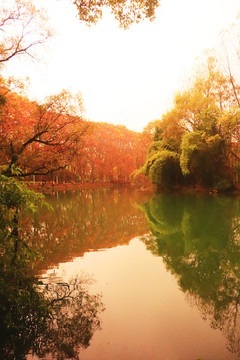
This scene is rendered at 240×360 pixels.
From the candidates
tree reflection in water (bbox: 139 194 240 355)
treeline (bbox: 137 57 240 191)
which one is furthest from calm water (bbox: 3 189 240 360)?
treeline (bbox: 137 57 240 191)

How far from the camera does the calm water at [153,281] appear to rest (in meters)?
2.70

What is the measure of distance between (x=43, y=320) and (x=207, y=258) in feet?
12.5

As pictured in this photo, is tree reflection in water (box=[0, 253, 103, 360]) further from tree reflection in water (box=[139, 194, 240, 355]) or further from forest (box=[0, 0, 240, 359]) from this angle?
tree reflection in water (box=[139, 194, 240, 355])

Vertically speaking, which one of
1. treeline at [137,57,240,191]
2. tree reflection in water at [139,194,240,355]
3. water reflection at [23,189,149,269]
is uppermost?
treeline at [137,57,240,191]

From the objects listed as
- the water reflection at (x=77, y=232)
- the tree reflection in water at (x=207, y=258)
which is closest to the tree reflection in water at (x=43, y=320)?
the tree reflection in water at (x=207, y=258)

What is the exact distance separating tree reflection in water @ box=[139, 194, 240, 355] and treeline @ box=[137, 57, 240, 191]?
1092 centimetres

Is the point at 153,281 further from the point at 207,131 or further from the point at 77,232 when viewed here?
the point at 207,131

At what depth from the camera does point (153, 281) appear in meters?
4.45

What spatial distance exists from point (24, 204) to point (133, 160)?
153 feet

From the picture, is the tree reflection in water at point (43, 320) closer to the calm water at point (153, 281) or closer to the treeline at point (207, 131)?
the calm water at point (153, 281)

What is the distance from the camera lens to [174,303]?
361 cm

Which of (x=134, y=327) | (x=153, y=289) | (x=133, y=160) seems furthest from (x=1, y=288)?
(x=133, y=160)

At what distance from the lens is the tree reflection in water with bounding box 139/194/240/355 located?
130 inches

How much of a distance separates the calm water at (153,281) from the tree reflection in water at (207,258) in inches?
0.5
